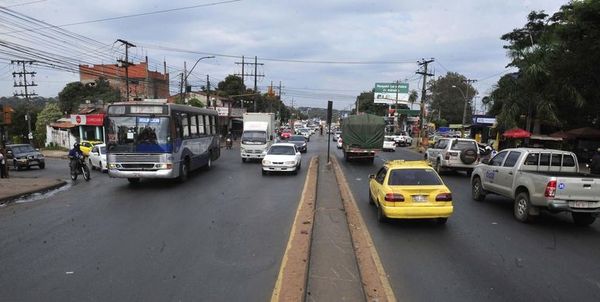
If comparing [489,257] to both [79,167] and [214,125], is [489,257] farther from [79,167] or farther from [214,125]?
[214,125]

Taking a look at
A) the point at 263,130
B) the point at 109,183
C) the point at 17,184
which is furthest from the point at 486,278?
the point at 263,130

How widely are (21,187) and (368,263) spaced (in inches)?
578

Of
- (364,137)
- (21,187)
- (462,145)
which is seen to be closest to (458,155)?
(462,145)

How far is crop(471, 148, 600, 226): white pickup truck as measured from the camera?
388 inches

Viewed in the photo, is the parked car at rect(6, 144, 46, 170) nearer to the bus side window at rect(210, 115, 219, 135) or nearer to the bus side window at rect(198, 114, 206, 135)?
the bus side window at rect(210, 115, 219, 135)

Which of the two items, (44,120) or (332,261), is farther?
(44,120)

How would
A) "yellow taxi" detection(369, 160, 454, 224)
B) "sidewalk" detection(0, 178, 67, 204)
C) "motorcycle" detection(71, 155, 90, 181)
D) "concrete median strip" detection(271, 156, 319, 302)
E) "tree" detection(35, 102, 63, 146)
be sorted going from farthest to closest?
"tree" detection(35, 102, 63, 146)
"motorcycle" detection(71, 155, 90, 181)
"sidewalk" detection(0, 178, 67, 204)
"yellow taxi" detection(369, 160, 454, 224)
"concrete median strip" detection(271, 156, 319, 302)

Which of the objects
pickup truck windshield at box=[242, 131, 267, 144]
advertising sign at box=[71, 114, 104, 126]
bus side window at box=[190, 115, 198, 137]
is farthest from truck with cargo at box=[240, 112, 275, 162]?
advertising sign at box=[71, 114, 104, 126]

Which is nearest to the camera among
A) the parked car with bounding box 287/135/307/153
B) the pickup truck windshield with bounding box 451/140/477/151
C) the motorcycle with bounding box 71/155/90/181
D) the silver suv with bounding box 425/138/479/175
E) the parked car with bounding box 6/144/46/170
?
the motorcycle with bounding box 71/155/90/181

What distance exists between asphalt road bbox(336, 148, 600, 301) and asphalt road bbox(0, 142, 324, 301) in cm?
202

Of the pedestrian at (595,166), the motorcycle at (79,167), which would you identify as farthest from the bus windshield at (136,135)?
the pedestrian at (595,166)

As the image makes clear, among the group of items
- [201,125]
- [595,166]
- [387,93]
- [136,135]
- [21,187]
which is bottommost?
[21,187]

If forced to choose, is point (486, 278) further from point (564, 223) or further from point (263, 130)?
point (263, 130)

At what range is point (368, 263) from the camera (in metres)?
7.46
